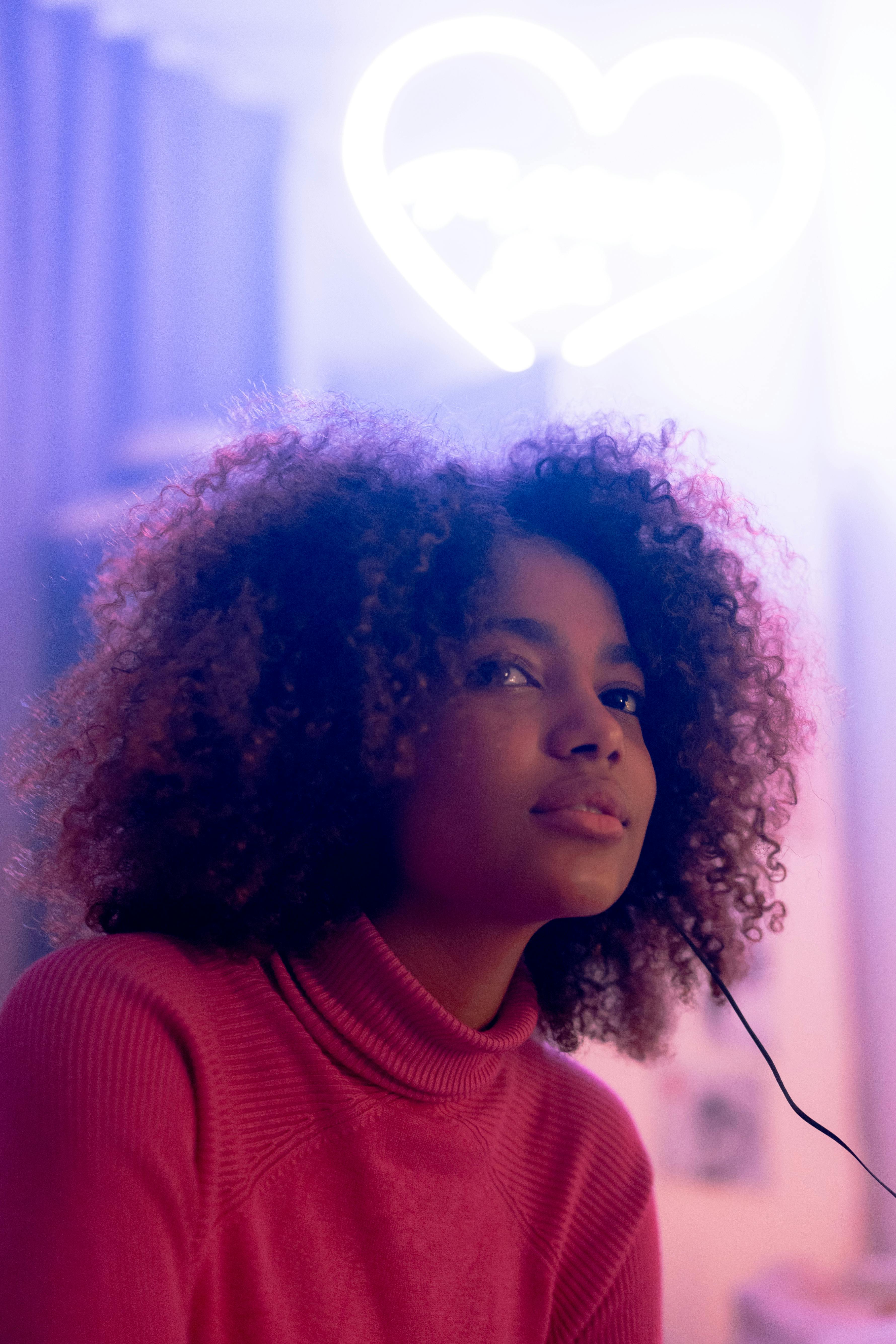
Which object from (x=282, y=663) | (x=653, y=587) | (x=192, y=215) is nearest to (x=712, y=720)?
(x=653, y=587)

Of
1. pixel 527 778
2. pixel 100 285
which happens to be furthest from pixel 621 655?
pixel 100 285

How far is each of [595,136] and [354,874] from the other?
69.3 inches

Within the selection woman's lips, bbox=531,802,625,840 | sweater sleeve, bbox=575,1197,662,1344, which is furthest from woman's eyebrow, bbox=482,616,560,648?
sweater sleeve, bbox=575,1197,662,1344

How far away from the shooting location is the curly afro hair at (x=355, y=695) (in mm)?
750

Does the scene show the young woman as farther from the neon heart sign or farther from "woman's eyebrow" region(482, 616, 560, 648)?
the neon heart sign

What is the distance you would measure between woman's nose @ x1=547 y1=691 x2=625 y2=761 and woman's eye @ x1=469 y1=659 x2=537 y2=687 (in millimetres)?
34

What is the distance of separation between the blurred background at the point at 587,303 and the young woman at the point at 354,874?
2.61 feet

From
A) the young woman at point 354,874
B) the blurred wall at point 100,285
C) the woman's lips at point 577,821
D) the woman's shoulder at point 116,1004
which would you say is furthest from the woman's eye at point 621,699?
the blurred wall at point 100,285

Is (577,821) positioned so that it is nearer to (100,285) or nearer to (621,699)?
(621,699)

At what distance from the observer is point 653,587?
35.9 inches

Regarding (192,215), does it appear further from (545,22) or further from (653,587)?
(653,587)

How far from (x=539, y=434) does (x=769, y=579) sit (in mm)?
323

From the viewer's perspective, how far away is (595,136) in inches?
81.9

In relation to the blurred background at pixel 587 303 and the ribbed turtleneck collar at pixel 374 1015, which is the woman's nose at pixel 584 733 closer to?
the ribbed turtleneck collar at pixel 374 1015
